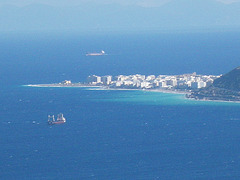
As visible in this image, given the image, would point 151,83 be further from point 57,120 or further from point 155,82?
point 57,120

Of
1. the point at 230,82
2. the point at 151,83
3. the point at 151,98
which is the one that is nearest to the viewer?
the point at 230,82

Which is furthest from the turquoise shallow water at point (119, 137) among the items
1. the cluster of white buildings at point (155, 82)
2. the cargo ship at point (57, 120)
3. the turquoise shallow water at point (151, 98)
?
the cluster of white buildings at point (155, 82)

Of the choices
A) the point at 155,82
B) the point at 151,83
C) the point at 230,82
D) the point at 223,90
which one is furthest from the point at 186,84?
the point at 223,90

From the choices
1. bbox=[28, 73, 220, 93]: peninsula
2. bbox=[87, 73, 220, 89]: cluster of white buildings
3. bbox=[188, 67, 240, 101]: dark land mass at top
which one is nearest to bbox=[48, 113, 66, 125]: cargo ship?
bbox=[188, 67, 240, 101]: dark land mass at top

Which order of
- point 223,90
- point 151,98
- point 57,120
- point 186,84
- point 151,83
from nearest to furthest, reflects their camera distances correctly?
point 57,120
point 223,90
point 151,98
point 186,84
point 151,83

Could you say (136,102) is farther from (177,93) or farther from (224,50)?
(224,50)

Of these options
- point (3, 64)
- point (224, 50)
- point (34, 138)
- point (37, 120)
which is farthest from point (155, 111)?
point (224, 50)
